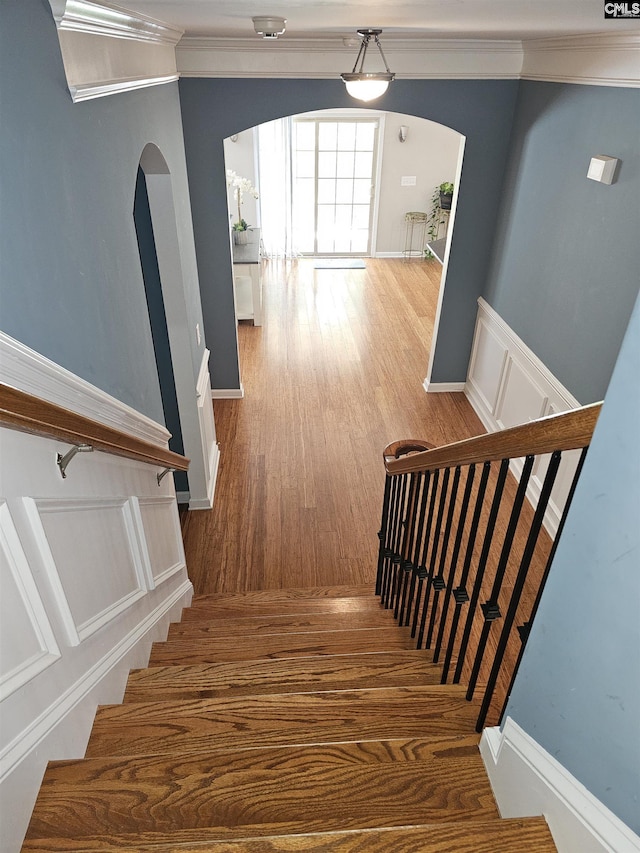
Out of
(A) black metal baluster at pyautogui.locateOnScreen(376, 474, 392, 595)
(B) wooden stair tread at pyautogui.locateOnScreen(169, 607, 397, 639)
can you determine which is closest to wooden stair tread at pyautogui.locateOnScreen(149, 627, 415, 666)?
(B) wooden stair tread at pyautogui.locateOnScreen(169, 607, 397, 639)

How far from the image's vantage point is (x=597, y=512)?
35.0 inches

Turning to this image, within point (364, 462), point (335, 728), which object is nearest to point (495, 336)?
point (364, 462)

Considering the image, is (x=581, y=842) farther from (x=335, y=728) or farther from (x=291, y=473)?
(x=291, y=473)

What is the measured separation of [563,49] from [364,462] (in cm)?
317

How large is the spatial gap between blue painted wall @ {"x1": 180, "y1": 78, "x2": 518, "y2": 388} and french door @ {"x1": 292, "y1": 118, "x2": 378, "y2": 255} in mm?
4941

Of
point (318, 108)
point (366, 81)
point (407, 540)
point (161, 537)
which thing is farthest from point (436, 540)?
point (318, 108)

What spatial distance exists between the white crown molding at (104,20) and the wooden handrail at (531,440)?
62.6 inches

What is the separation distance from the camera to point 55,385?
1.56 metres

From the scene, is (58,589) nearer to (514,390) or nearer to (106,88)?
(106,88)

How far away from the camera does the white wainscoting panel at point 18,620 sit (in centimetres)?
120

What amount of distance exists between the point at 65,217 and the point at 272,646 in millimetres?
1762

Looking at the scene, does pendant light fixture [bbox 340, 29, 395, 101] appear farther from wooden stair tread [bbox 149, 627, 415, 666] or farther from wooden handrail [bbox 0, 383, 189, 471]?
wooden stair tread [bbox 149, 627, 415, 666]

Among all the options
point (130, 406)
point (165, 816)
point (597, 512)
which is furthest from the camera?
point (130, 406)

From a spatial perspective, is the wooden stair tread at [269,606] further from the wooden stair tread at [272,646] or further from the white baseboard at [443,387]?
the white baseboard at [443,387]
